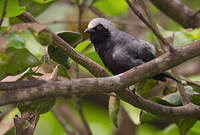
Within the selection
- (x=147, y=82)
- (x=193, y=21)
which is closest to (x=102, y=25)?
(x=147, y=82)

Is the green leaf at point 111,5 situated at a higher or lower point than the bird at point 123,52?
higher

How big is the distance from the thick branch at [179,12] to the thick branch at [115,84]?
1.39 meters

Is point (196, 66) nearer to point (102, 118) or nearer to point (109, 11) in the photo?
point (102, 118)

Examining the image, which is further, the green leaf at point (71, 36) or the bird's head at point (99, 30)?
the bird's head at point (99, 30)

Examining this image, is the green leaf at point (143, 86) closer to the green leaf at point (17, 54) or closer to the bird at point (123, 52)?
the bird at point (123, 52)

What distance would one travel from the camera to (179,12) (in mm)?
3121

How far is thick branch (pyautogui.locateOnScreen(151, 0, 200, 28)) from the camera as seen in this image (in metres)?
3.08

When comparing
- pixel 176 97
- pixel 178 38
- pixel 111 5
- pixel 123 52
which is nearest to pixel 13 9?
pixel 123 52

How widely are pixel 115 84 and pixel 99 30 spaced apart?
1.33 m

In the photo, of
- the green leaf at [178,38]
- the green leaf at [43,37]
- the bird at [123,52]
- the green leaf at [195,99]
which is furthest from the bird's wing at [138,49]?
the green leaf at [43,37]

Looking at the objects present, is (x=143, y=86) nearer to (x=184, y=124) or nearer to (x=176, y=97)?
(x=176, y=97)

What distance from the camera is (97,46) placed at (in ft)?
8.91

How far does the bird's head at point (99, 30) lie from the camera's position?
2.77 meters

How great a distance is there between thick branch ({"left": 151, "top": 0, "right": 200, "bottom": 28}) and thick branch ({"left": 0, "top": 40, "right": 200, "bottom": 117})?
1387mm
